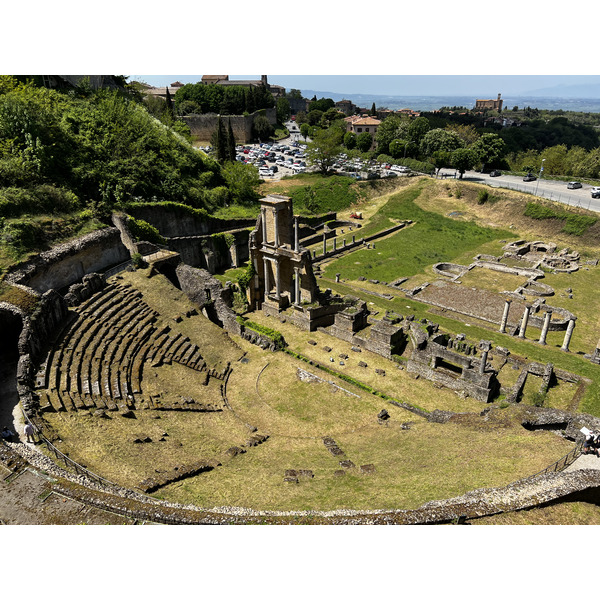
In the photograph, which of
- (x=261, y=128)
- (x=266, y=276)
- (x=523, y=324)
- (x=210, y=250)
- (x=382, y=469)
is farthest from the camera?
(x=261, y=128)

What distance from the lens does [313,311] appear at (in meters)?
32.6

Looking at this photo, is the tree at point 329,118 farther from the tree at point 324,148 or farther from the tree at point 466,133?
the tree at point 324,148

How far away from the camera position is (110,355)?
24203 millimetres

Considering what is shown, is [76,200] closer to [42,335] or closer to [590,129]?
[42,335]

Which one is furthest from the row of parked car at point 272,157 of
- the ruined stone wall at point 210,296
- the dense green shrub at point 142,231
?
the ruined stone wall at point 210,296

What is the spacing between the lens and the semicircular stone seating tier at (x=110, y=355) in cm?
2061

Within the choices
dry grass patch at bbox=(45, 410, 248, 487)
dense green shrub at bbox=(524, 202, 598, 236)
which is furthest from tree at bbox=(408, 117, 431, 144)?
dry grass patch at bbox=(45, 410, 248, 487)

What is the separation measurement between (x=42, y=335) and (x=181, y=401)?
8698 mm

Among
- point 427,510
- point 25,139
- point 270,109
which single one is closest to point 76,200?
point 25,139

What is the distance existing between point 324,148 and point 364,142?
23804 mm

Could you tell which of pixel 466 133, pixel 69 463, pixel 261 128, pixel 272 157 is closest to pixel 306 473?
pixel 69 463

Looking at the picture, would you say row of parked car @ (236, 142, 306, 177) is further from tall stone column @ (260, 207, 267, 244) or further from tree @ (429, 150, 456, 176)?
tall stone column @ (260, 207, 267, 244)

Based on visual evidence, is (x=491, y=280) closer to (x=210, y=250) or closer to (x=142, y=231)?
(x=210, y=250)

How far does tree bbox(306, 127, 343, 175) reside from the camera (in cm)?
7312
